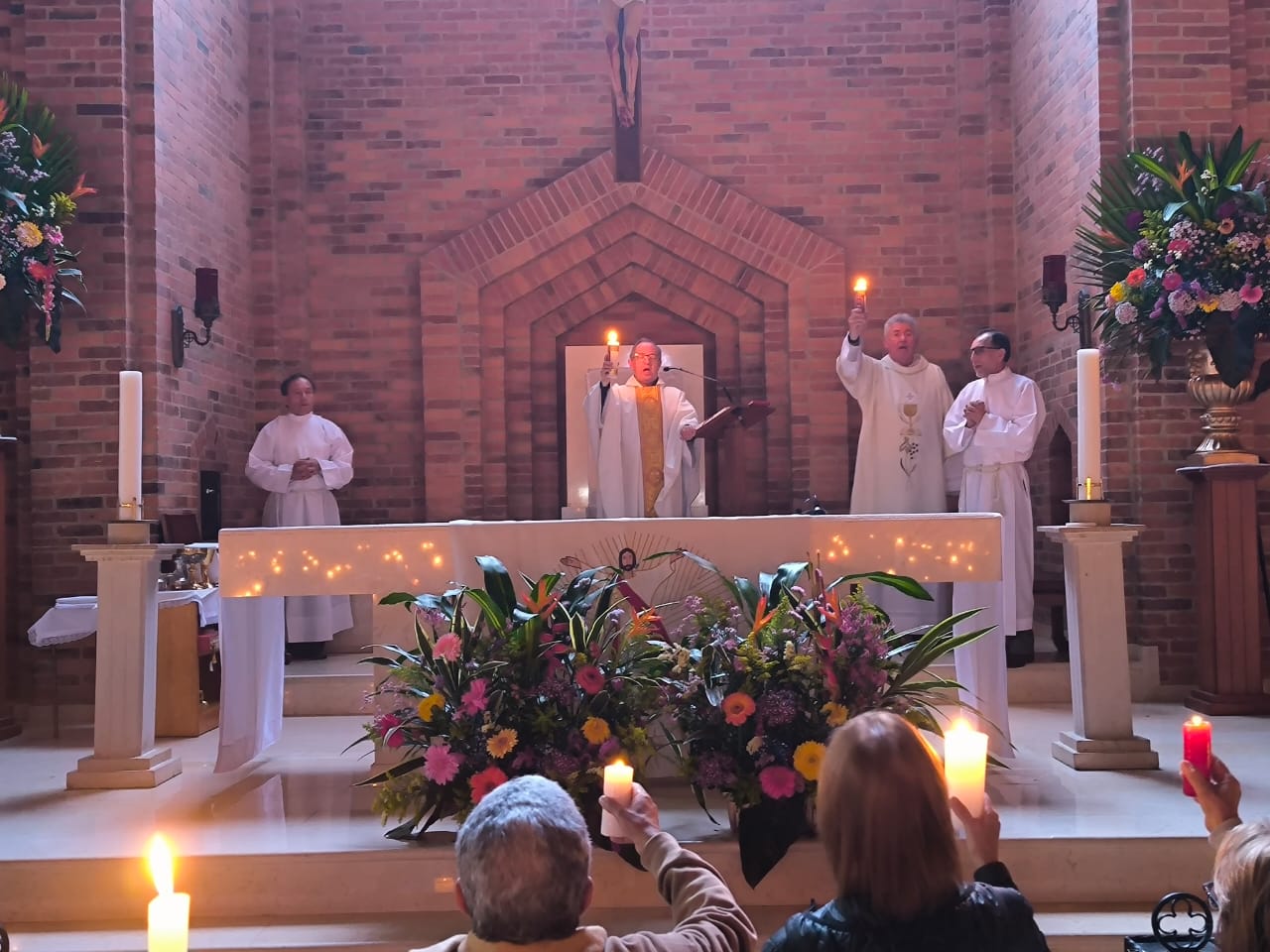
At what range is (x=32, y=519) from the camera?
682 centimetres

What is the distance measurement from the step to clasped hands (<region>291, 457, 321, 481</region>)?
4416 mm

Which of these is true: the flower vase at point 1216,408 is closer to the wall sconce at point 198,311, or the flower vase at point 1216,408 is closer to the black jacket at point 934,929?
the black jacket at point 934,929

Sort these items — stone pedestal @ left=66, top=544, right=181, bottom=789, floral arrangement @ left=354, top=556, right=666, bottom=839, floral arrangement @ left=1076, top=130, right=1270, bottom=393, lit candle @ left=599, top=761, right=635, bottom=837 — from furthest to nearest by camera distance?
floral arrangement @ left=1076, top=130, right=1270, bottom=393
stone pedestal @ left=66, top=544, right=181, bottom=789
floral arrangement @ left=354, top=556, right=666, bottom=839
lit candle @ left=599, top=761, right=635, bottom=837

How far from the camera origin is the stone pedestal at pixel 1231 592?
6508mm

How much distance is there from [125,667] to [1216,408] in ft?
18.3

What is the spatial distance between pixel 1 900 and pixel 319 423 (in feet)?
15.7

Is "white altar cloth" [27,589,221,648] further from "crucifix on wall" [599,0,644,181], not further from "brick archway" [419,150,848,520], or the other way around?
"crucifix on wall" [599,0,644,181]

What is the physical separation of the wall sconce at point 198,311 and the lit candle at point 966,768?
6.01 meters

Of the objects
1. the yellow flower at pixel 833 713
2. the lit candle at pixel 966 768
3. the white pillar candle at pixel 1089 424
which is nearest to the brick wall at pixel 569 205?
the white pillar candle at pixel 1089 424

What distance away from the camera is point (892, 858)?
1.72 meters

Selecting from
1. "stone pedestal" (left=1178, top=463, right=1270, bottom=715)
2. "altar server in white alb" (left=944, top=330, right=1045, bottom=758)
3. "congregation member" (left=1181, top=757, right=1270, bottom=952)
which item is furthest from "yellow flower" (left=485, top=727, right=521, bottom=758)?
"stone pedestal" (left=1178, top=463, right=1270, bottom=715)

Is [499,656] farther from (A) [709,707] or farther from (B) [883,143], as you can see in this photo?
(B) [883,143]

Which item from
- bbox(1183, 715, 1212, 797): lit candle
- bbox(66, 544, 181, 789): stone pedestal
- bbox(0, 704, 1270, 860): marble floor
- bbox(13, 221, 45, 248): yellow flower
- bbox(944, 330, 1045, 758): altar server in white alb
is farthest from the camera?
bbox(944, 330, 1045, 758): altar server in white alb

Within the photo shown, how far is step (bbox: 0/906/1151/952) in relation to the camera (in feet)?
11.5
